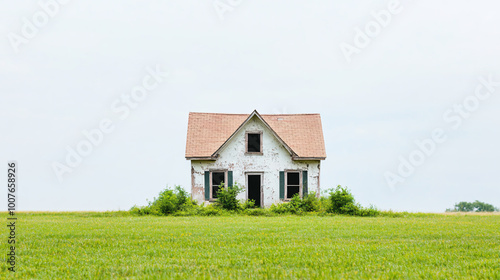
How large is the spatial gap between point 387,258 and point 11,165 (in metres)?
10.1

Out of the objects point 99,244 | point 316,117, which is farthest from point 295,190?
point 99,244

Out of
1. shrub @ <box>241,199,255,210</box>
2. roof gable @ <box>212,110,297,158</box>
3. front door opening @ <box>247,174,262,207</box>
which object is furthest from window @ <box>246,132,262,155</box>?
shrub @ <box>241,199,255,210</box>

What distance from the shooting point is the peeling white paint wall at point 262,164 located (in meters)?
29.0

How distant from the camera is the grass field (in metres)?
9.27

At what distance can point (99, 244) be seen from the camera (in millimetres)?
13297

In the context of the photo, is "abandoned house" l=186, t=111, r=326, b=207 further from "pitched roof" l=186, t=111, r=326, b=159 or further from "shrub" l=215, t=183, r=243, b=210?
"shrub" l=215, t=183, r=243, b=210

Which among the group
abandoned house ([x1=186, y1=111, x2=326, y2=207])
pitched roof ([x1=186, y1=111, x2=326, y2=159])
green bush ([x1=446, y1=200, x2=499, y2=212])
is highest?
pitched roof ([x1=186, y1=111, x2=326, y2=159])

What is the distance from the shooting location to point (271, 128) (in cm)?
2877

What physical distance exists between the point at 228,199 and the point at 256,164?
306cm

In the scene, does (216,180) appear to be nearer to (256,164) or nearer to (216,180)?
(216,180)

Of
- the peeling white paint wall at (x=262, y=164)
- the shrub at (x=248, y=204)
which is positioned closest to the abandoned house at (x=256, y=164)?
the peeling white paint wall at (x=262, y=164)

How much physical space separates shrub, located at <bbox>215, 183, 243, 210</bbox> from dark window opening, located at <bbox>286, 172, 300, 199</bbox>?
3.40 meters

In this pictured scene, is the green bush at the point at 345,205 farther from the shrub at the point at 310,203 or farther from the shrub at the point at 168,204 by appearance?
the shrub at the point at 168,204

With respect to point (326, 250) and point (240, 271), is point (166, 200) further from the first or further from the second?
point (240, 271)
